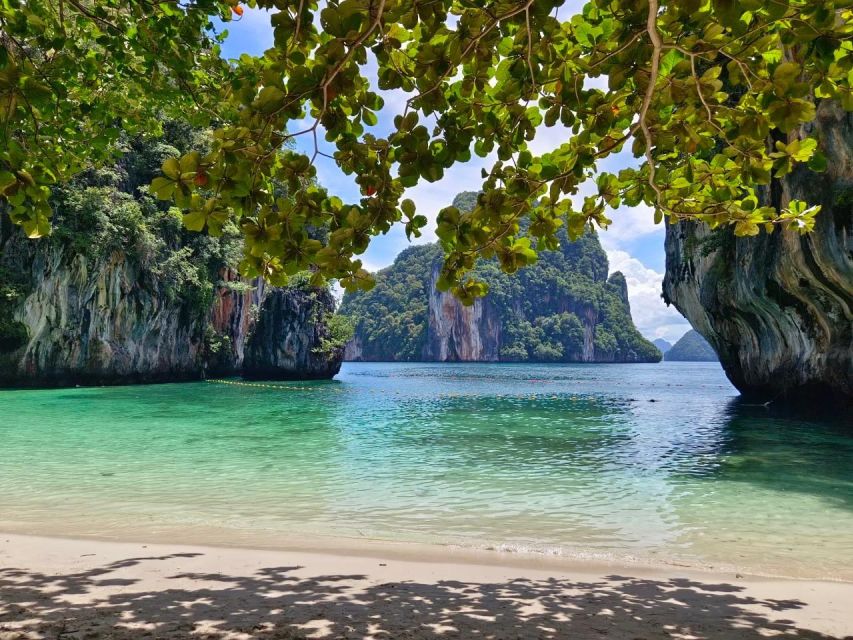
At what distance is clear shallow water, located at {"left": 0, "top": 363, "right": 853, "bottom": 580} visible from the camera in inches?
259

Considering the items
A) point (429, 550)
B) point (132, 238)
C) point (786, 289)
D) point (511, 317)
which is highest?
point (511, 317)

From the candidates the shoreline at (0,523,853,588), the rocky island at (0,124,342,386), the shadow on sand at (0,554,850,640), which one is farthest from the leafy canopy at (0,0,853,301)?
the rocky island at (0,124,342,386)

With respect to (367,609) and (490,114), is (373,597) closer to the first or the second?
(367,609)

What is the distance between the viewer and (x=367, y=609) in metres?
3.76

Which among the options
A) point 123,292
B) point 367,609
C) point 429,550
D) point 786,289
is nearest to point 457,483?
point 429,550

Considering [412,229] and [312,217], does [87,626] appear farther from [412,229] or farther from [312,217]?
[412,229]

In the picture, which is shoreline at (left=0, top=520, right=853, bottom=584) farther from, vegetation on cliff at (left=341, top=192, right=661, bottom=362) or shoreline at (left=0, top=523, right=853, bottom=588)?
vegetation on cliff at (left=341, top=192, right=661, bottom=362)

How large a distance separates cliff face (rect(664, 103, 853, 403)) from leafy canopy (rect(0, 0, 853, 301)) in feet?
40.2

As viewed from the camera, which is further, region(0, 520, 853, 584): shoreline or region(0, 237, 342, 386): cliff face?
region(0, 237, 342, 386): cliff face

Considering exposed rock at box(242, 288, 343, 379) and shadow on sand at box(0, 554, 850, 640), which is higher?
exposed rock at box(242, 288, 343, 379)

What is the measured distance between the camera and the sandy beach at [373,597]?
330 centimetres

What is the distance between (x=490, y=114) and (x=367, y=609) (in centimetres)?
333

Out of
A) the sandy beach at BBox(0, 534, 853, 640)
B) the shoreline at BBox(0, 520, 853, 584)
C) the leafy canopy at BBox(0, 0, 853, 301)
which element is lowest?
the shoreline at BBox(0, 520, 853, 584)

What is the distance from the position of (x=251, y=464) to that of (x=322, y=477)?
2069mm
